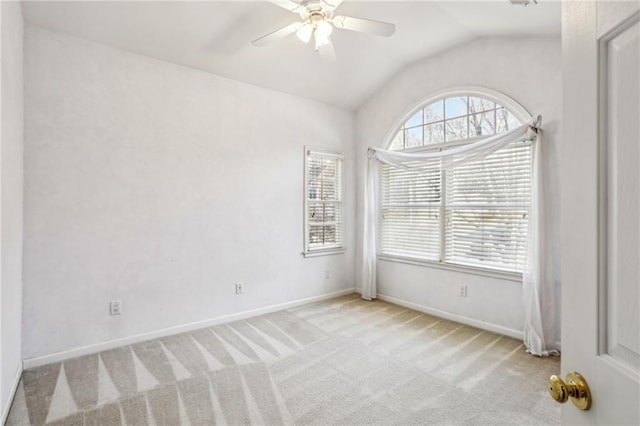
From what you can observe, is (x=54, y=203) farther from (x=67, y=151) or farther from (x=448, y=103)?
(x=448, y=103)

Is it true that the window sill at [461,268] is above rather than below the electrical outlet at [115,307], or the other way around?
above

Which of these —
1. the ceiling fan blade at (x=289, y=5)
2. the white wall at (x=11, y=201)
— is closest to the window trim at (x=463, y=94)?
the ceiling fan blade at (x=289, y=5)

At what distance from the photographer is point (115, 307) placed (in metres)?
3.04

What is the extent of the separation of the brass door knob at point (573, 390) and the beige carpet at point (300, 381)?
1.57 meters

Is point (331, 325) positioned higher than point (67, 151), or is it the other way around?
point (67, 151)

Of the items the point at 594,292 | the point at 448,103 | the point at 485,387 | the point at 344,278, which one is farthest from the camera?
the point at 344,278

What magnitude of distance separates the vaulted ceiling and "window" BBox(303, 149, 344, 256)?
105 cm

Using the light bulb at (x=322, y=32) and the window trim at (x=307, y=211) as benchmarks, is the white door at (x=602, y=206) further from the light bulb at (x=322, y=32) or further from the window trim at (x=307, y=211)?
the window trim at (x=307, y=211)

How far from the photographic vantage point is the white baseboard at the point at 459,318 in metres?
3.32

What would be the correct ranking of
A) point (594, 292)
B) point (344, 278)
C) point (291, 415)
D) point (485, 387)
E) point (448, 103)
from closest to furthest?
point (594, 292)
point (291, 415)
point (485, 387)
point (448, 103)
point (344, 278)

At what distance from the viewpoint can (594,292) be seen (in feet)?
2.21

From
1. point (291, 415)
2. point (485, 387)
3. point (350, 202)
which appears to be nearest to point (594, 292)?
point (291, 415)

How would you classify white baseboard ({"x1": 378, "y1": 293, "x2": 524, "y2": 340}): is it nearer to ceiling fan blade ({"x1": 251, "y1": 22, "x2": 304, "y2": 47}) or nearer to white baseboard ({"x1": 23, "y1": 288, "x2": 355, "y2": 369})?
white baseboard ({"x1": 23, "y1": 288, "x2": 355, "y2": 369})

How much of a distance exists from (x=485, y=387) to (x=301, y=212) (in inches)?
109
